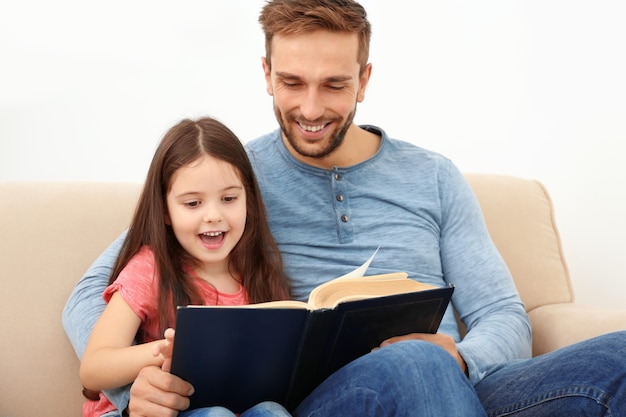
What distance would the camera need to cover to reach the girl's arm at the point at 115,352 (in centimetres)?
146

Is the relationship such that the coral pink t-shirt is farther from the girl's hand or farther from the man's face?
the man's face

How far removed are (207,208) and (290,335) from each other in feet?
1.40

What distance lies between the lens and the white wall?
2492 millimetres

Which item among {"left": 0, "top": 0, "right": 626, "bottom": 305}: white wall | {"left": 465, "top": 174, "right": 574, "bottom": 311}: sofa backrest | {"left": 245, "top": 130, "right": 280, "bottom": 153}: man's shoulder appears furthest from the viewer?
{"left": 0, "top": 0, "right": 626, "bottom": 305}: white wall

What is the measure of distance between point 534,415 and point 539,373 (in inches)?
3.0

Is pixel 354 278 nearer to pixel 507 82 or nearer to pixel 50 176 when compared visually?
pixel 50 176

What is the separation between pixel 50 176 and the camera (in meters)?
2.52

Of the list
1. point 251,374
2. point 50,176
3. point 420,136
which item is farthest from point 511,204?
point 50,176

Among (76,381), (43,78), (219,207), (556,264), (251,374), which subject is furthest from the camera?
(43,78)

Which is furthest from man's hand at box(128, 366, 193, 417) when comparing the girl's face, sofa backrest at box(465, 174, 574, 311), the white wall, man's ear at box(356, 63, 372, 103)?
the white wall

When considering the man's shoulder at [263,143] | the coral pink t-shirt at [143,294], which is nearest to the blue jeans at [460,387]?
the coral pink t-shirt at [143,294]

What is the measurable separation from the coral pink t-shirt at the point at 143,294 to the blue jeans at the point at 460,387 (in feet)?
1.21

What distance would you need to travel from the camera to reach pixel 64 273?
1.87 meters

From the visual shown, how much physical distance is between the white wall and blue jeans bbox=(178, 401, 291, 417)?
53.3 inches
